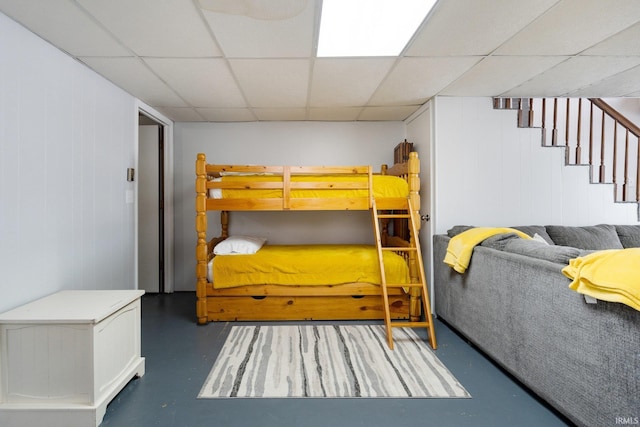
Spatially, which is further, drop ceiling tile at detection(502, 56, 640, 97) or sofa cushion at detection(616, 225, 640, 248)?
sofa cushion at detection(616, 225, 640, 248)

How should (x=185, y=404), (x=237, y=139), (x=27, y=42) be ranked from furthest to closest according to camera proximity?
1. (x=237, y=139)
2. (x=27, y=42)
3. (x=185, y=404)

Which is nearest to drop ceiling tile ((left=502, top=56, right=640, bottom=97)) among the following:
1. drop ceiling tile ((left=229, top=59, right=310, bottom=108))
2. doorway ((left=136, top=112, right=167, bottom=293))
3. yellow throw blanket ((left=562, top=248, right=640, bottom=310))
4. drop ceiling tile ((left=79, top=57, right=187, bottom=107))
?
yellow throw blanket ((left=562, top=248, right=640, bottom=310))

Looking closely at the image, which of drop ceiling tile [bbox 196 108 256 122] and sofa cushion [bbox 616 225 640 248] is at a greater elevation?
drop ceiling tile [bbox 196 108 256 122]

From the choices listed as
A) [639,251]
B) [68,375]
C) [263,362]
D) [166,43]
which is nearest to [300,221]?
[263,362]

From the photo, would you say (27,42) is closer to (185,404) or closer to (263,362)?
(185,404)

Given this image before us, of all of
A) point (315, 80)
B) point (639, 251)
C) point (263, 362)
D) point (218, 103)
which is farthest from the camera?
point (218, 103)

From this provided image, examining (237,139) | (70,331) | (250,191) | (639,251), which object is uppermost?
(237,139)

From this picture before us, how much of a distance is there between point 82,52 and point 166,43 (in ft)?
2.10

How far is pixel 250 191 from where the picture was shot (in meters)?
2.80

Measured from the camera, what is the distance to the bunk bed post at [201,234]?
2.73 m

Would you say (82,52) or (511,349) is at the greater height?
(82,52)

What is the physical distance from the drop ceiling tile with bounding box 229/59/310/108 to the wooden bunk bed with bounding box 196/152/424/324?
2.31 ft

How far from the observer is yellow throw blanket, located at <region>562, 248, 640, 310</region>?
1.11 metres

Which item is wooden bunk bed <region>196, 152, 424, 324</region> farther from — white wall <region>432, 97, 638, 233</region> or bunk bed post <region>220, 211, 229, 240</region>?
bunk bed post <region>220, 211, 229, 240</region>
